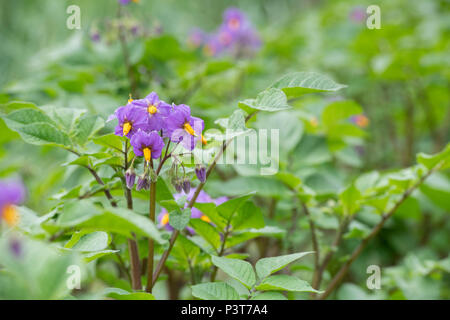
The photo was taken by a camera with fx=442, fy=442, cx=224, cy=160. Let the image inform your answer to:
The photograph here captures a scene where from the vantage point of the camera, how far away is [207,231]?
77 cm

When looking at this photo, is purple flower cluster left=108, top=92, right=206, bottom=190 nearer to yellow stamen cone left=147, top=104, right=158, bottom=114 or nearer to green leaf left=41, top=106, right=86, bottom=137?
yellow stamen cone left=147, top=104, right=158, bottom=114

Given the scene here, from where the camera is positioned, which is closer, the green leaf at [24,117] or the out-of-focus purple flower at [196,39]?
the green leaf at [24,117]

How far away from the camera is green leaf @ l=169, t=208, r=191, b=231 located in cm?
64

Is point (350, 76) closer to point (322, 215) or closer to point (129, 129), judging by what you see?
point (322, 215)

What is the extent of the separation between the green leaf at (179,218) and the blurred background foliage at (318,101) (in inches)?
10.5

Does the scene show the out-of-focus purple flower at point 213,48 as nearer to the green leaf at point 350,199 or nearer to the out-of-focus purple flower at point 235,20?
the out-of-focus purple flower at point 235,20

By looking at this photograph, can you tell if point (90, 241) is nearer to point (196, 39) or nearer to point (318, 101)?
point (318, 101)

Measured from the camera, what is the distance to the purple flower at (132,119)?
0.64m

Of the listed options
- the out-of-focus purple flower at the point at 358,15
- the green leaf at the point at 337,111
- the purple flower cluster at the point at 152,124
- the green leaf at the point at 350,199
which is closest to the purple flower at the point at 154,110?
the purple flower cluster at the point at 152,124

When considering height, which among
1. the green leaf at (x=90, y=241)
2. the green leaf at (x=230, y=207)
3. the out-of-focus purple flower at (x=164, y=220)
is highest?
the green leaf at (x=230, y=207)

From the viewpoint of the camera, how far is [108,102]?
1255mm

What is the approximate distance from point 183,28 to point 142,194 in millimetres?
3077

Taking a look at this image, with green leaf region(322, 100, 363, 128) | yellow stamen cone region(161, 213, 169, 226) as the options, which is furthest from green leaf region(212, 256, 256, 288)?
green leaf region(322, 100, 363, 128)
